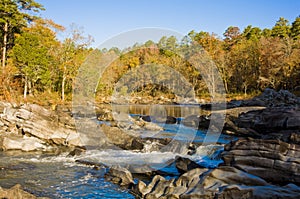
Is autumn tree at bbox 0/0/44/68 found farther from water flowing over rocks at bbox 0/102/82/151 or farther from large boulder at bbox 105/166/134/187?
large boulder at bbox 105/166/134/187

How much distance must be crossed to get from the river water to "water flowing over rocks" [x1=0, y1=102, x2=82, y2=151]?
0.99 metres

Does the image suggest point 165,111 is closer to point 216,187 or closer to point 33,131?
point 33,131

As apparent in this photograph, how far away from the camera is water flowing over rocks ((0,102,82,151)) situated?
13.9m

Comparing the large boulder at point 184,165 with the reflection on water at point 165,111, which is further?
the reflection on water at point 165,111

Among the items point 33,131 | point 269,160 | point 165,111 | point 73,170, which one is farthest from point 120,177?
point 165,111

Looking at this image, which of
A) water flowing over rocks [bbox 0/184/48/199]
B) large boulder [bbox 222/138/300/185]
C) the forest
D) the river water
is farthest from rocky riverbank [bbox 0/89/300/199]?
the forest

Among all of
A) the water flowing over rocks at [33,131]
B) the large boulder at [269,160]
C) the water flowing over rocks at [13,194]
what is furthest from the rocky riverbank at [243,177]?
the water flowing over rocks at [33,131]

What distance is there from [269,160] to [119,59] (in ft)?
135

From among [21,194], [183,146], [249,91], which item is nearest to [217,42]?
[249,91]

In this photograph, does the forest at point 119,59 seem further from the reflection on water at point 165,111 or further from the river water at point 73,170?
the river water at point 73,170

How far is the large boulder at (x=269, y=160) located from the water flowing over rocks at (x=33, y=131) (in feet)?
29.6

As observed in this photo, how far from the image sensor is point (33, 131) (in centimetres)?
1513

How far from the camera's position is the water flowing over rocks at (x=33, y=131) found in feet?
45.8

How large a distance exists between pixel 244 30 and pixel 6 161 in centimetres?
6251
